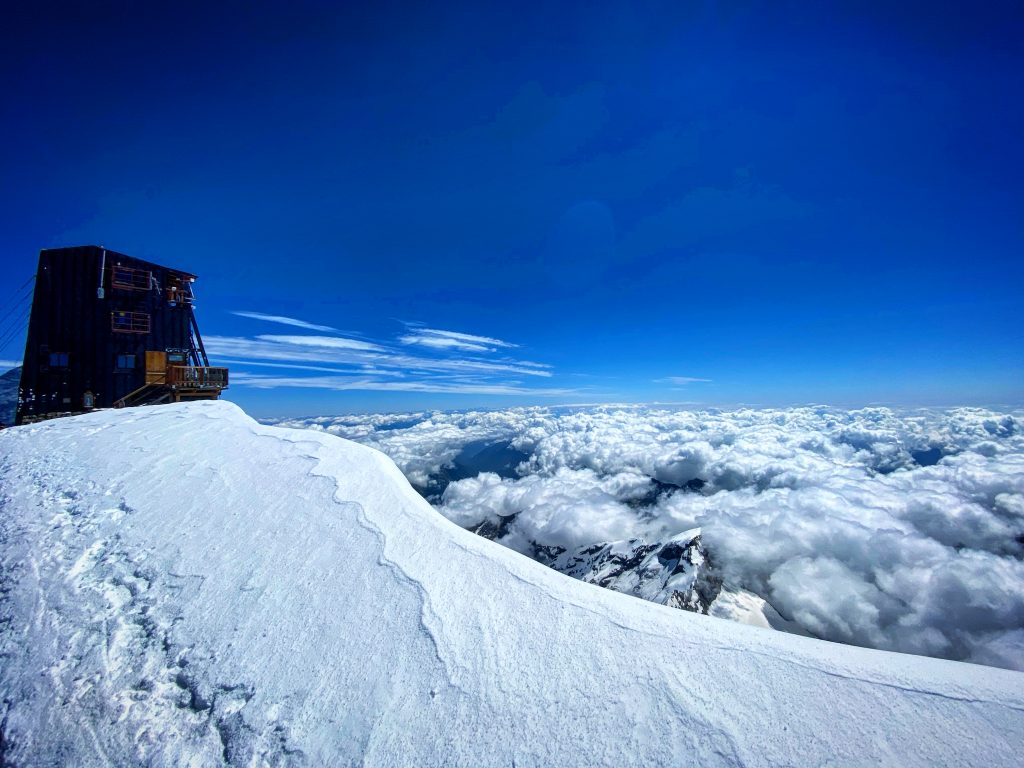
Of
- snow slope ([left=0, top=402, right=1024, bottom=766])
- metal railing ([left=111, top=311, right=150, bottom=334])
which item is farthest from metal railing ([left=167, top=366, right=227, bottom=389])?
snow slope ([left=0, top=402, right=1024, bottom=766])

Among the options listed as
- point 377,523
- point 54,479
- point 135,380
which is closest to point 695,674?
point 377,523

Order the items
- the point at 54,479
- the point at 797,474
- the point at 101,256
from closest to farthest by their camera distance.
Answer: the point at 54,479 < the point at 101,256 < the point at 797,474

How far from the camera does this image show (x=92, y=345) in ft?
66.1

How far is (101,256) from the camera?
2055cm

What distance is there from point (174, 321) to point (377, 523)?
28.5m

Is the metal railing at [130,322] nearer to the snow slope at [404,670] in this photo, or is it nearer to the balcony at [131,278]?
the balcony at [131,278]

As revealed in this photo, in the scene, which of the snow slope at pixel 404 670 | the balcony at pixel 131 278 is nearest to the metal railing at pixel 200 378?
the balcony at pixel 131 278

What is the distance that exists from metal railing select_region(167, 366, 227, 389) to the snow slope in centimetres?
1718

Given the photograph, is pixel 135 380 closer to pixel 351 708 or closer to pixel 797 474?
pixel 351 708

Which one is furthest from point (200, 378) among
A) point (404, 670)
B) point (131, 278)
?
point (404, 670)

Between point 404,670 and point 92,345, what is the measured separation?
29.4 m

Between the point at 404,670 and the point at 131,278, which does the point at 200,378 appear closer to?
the point at 131,278

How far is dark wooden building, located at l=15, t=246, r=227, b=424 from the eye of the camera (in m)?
19.3

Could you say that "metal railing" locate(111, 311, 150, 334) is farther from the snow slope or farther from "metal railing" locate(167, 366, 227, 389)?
the snow slope
